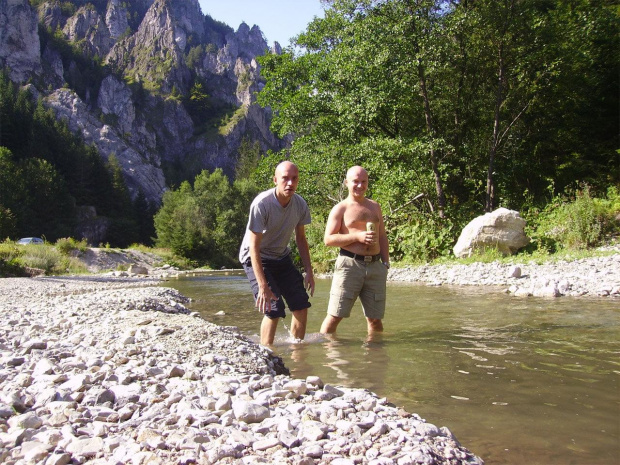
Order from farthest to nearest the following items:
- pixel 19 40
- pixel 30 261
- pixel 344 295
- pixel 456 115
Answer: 1. pixel 19 40
2. pixel 30 261
3. pixel 456 115
4. pixel 344 295

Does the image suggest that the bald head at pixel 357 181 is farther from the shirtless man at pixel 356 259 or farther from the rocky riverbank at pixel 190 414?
the rocky riverbank at pixel 190 414

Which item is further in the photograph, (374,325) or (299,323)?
(374,325)

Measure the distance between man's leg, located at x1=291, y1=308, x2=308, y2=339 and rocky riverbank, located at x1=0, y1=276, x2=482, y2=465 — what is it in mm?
1284

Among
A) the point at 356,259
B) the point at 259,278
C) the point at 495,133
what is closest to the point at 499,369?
the point at 356,259

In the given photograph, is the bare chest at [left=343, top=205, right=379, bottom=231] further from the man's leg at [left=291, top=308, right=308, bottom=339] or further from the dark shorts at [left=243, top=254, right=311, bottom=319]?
the man's leg at [left=291, top=308, right=308, bottom=339]

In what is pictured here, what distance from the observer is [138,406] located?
2.71 meters

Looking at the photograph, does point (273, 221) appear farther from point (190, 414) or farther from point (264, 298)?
point (190, 414)

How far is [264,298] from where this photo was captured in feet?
16.0

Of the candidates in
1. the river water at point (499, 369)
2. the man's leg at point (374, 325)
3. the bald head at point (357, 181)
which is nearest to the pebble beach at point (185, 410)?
the river water at point (499, 369)

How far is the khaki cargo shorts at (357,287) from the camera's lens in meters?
5.72

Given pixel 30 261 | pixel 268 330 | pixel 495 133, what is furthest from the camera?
pixel 30 261

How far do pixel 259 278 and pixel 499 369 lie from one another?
236cm

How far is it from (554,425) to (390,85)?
15.5 m

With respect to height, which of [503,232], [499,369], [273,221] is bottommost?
[499,369]
